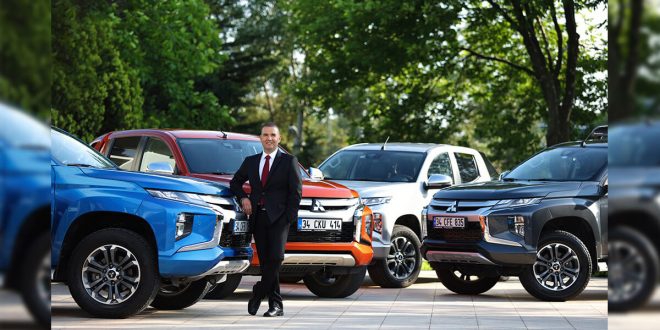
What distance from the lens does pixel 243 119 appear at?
54.1m

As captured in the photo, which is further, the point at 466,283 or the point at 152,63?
the point at 152,63

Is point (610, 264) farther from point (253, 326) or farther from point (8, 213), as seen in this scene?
point (253, 326)

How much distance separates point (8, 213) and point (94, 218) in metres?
7.68

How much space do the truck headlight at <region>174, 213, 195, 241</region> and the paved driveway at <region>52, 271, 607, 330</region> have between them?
809 mm

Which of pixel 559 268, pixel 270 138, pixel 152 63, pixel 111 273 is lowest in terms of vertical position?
pixel 559 268

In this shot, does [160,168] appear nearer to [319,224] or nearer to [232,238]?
[232,238]

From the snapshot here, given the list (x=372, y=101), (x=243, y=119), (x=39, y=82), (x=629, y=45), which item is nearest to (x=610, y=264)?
(x=629, y=45)

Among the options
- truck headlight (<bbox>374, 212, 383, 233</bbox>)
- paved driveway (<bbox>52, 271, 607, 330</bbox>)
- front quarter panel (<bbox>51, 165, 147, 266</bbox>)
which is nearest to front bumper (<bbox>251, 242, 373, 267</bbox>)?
paved driveway (<bbox>52, 271, 607, 330</bbox>)

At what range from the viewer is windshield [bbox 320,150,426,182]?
1616 cm

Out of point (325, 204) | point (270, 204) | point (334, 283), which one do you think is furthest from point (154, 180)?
point (334, 283)

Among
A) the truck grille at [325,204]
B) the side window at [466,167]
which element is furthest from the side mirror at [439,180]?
the truck grille at [325,204]

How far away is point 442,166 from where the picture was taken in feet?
55.2

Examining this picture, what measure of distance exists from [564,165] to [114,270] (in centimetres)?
667

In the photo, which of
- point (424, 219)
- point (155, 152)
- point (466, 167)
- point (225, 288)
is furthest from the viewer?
point (466, 167)
